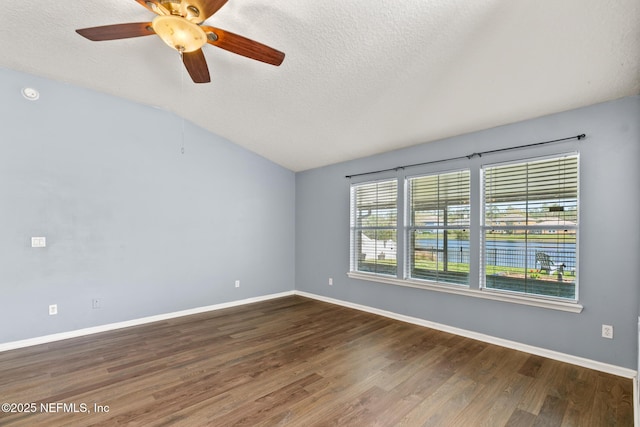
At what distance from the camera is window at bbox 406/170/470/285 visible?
3.70 m

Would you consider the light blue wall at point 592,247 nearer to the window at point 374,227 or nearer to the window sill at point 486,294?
the window sill at point 486,294

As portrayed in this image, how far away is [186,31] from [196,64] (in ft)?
1.58

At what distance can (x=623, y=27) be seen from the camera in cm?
202

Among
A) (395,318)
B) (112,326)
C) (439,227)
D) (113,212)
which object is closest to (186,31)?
(113,212)

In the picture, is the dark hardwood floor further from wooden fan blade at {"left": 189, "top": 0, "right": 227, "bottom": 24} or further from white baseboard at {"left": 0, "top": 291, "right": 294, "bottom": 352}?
wooden fan blade at {"left": 189, "top": 0, "right": 227, "bottom": 24}

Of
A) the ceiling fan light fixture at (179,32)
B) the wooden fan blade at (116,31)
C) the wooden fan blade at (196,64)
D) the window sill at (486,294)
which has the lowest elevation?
the window sill at (486,294)

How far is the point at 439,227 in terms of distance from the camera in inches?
153

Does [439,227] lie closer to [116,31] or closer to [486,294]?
[486,294]

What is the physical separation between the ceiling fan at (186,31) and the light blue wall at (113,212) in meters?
2.18

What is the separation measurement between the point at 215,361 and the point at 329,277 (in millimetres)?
2654

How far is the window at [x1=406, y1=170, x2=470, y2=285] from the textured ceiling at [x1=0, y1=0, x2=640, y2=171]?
0.65m

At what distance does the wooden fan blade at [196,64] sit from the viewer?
2.19 metres

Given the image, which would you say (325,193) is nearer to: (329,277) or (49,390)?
(329,277)

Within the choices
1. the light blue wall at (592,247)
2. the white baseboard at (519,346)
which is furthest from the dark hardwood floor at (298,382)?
the light blue wall at (592,247)
